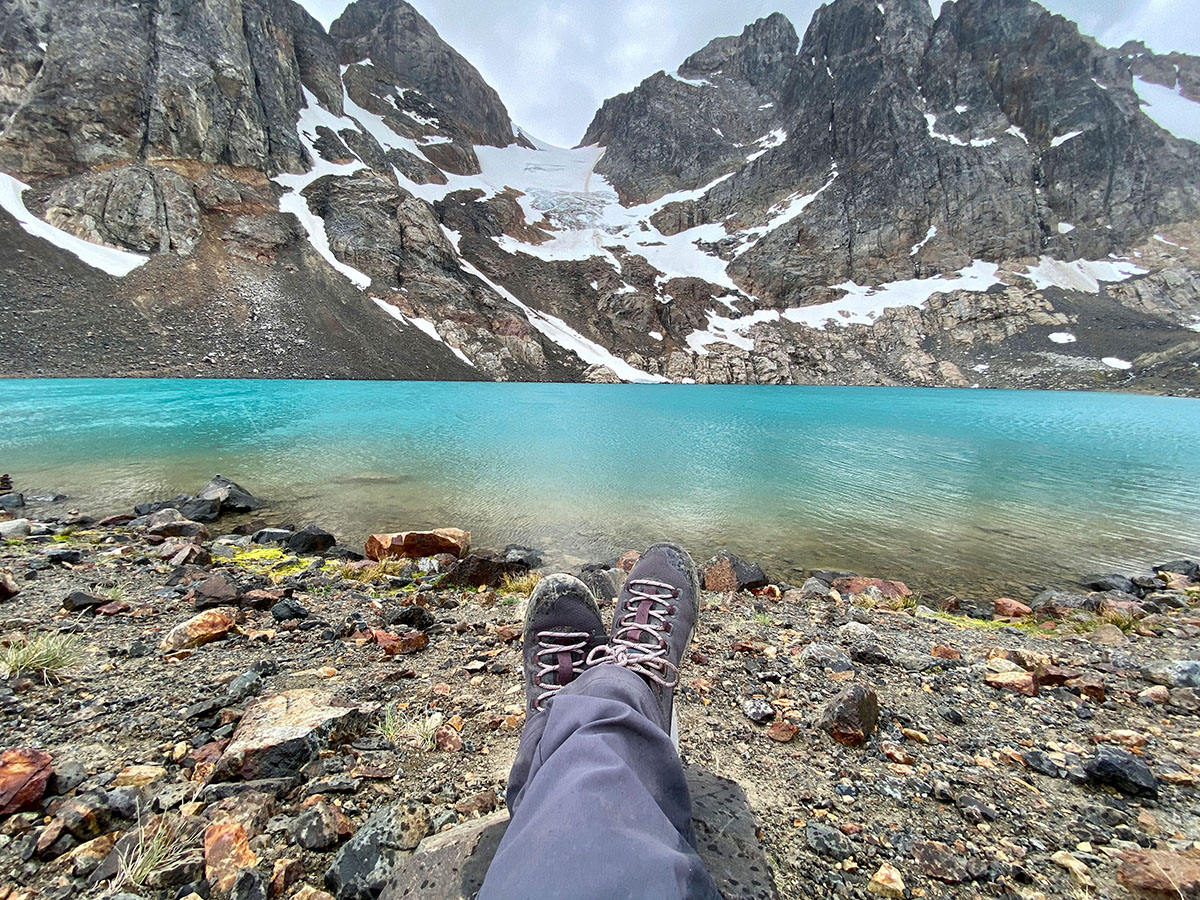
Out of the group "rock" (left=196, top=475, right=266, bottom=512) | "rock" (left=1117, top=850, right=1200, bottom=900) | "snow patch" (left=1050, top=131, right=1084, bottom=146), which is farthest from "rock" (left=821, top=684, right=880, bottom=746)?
"snow patch" (left=1050, top=131, right=1084, bottom=146)

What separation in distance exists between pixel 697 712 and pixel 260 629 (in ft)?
10.0

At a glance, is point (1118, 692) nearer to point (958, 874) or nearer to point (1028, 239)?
point (958, 874)

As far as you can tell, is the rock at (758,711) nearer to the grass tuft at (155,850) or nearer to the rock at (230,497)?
the grass tuft at (155,850)

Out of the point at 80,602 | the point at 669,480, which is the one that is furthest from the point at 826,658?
the point at 669,480

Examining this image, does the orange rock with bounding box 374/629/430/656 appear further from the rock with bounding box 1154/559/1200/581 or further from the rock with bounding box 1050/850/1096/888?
the rock with bounding box 1154/559/1200/581

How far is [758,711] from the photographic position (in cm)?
261

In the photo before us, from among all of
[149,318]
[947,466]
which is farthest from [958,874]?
[149,318]

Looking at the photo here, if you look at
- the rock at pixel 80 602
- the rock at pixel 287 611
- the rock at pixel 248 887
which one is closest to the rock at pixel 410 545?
the rock at pixel 287 611

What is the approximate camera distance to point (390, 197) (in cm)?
6372

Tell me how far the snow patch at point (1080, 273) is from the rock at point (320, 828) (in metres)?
102

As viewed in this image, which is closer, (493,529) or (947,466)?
(493,529)

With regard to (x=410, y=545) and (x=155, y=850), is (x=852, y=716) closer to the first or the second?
(x=155, y=850)

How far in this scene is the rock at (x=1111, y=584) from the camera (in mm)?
6727

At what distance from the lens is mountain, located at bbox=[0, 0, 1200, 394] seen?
44.1 meters
